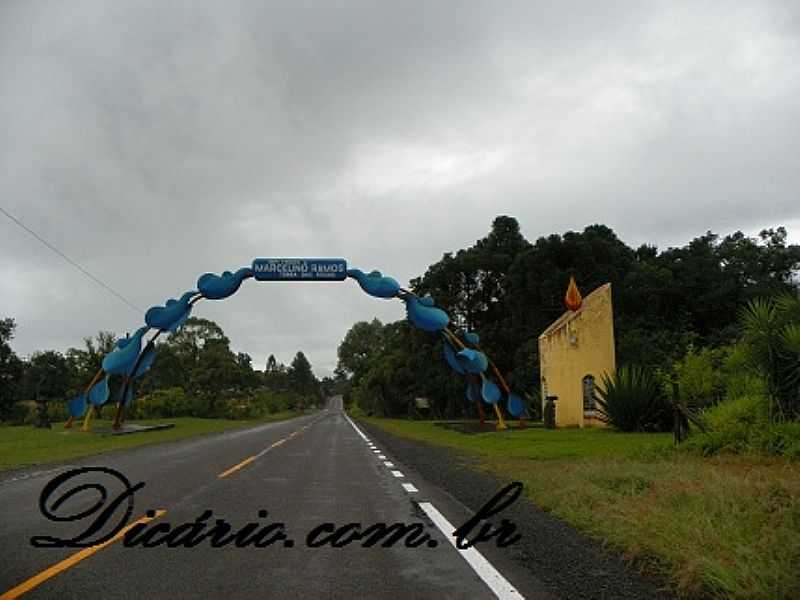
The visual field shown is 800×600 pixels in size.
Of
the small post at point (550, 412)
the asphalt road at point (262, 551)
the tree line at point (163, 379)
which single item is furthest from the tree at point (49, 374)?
the asphalt road at point (262, 551)

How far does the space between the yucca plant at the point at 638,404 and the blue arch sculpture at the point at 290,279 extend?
773 centimetres

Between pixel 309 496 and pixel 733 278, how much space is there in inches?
1971

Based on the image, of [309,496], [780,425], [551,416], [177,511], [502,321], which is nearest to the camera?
[177,511]

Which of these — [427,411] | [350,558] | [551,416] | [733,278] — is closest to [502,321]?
[427,411]

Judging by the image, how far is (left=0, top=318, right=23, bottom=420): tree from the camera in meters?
60.4

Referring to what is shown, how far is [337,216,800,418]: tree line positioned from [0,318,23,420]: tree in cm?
3417

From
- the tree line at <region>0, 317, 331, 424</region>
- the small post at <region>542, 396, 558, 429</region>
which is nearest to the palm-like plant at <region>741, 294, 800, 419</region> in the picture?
the small post at <region>542, 396, 558, 429</region>

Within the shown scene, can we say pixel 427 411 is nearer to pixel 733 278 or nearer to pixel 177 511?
pixel 733 278

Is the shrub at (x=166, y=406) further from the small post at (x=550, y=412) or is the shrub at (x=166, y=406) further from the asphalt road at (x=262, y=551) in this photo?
the asphalt road at (x=262, y=551)

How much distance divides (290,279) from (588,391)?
532 inches

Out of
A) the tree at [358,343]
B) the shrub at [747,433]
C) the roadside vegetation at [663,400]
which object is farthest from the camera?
the tree at [358,343]

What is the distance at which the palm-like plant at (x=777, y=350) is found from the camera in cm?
1380

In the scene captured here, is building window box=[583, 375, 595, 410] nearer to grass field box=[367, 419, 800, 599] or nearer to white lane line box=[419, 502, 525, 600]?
grass field box=[367, 419, 800, 599]

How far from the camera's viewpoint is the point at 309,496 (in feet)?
35.0
